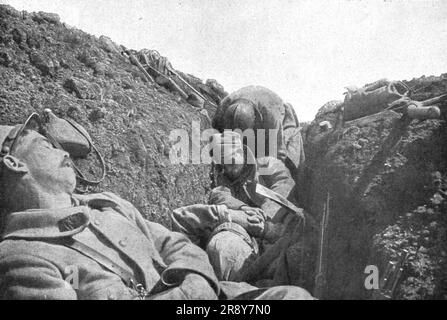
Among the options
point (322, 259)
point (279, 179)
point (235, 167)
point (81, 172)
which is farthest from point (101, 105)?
point (322, 259)

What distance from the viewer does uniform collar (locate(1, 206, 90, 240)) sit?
5.78m

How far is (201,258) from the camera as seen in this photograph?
19.9ft

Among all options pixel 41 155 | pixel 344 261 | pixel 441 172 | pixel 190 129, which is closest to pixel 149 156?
pixel 190 129

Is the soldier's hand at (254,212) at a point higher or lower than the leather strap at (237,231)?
higher

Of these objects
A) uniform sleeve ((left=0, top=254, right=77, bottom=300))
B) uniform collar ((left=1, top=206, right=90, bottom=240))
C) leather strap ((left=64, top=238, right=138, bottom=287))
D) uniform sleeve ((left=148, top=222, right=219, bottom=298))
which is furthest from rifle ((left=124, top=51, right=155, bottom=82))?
uniform sleeve ((left=0, top=254, right=77, bottom=300))

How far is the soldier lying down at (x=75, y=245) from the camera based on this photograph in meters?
5.50

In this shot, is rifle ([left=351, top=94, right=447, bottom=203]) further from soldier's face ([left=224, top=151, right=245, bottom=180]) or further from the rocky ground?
the rocky ground

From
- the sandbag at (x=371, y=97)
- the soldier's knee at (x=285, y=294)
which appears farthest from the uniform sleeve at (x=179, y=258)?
the sandbag at (x=371, y=97)

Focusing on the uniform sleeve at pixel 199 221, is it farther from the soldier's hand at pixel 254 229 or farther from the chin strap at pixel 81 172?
the chin strap at pixel 81 172

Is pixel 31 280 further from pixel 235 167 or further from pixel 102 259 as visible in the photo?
pixel 235 167

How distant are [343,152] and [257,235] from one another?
135 cm

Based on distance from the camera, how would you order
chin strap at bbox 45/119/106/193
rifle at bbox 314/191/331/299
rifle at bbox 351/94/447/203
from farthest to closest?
rifle at bbox 351/94/447/203, chin strap at bbox 45/119/106/193, rifle at bbox 314/191/331/299

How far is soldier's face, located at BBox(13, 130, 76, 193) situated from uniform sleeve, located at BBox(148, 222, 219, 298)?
0.83m
